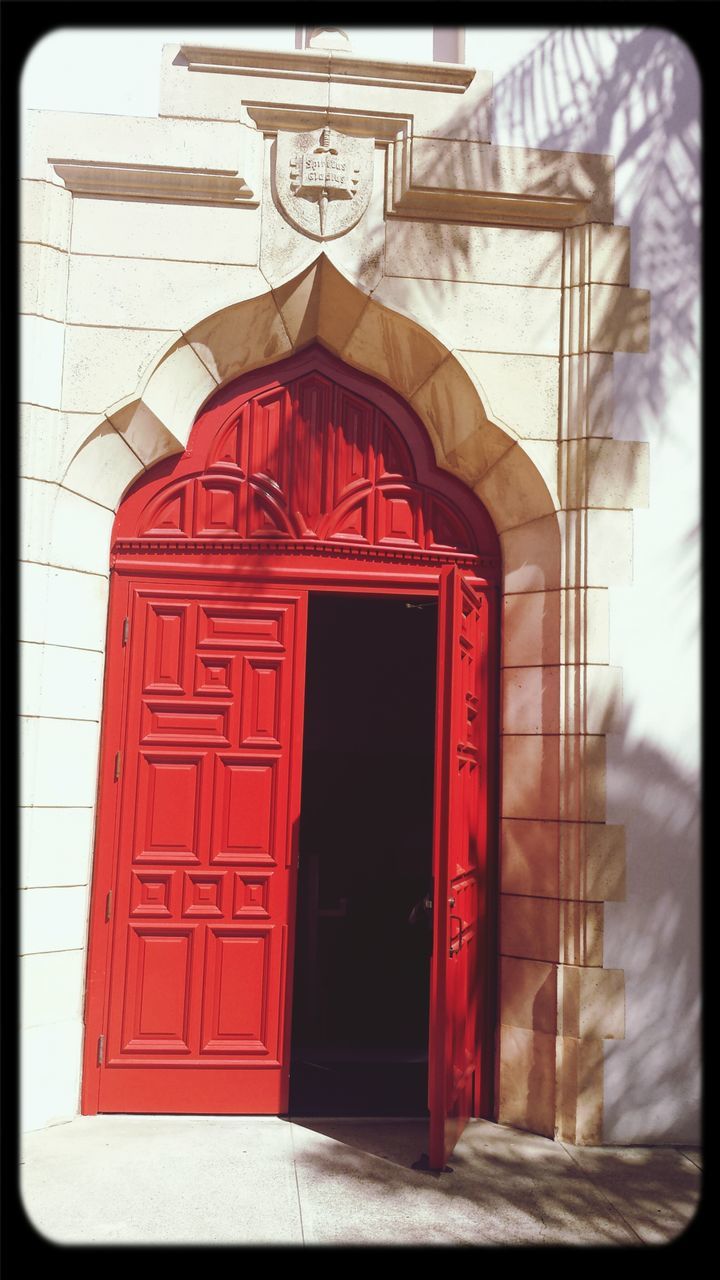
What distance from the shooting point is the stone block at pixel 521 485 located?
503 cm

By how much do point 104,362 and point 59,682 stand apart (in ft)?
5.11

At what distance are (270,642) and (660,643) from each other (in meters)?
1.92

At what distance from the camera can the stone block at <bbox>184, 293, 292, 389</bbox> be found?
16.3 ft

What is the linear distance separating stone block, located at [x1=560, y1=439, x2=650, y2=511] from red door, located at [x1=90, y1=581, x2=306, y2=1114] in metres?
1.53

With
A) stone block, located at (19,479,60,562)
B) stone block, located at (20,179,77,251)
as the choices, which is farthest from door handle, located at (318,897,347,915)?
stone block, located at (20,179,77,251)

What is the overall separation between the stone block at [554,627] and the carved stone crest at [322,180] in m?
2.08

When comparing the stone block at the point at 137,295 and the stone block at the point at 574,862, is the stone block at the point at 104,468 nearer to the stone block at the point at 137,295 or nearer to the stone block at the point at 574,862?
the stone block at the point at 137,295

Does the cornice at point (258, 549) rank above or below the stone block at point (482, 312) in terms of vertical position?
below

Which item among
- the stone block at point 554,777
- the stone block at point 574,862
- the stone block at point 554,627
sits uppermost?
the stone block at point 554,627

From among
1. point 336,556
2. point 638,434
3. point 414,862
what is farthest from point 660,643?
point 414,862

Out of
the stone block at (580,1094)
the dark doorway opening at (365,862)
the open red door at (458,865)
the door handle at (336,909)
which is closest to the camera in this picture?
the open red door at (458,865)

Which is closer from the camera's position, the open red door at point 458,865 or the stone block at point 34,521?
the open red door at point 458,865

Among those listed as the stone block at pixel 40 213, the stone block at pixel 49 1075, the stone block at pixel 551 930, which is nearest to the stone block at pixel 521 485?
the stone block at pixel 551 930

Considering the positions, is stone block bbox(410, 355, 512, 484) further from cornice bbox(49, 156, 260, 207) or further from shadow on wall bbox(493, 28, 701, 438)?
cornice bbox(49, 156, 260, 207)
